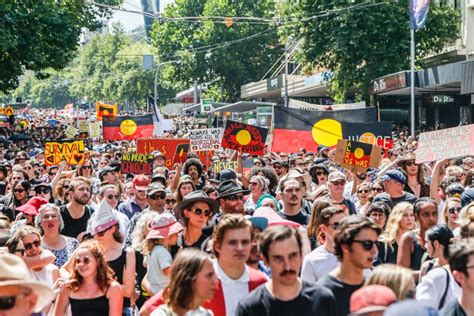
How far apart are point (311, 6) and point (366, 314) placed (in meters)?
38.7

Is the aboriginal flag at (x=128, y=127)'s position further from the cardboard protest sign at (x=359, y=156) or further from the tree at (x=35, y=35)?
the cardboard protest sign at (x=359, y=156)

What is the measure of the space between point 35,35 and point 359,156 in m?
18.5

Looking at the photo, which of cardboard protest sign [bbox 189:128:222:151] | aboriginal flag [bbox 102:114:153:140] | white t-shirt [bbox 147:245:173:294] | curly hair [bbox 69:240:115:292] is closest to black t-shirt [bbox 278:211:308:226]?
white t-shirt [bbox 147:245:173:294]

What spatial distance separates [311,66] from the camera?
147 ft

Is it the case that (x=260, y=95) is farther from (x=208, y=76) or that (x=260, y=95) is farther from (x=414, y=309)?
(x=414, y=309)

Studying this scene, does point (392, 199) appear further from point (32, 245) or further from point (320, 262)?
point (32, 245)

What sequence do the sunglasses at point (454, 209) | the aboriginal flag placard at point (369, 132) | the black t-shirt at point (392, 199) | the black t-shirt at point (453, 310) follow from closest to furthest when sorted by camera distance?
the black t-shirt at point (453, 310) → the sunglasses at point (454, 209) → the black t-shirt at point (392, 199) → the aboriginal flag placard at point (369, 132)

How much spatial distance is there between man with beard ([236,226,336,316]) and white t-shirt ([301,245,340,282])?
4.82ft

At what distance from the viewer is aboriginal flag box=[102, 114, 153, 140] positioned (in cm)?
2638

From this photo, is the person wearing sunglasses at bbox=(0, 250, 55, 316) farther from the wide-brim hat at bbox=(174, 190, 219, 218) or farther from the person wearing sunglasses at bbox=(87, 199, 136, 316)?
the wide-brim hat at bbox=(174, 190, 219, 218)

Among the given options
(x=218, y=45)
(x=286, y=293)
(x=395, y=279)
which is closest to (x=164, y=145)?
(x=286, y=293)

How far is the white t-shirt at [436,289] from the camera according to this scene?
6.26 metres

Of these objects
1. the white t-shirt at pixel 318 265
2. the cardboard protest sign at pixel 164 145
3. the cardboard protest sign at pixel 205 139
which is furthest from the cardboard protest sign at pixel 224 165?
the white t-shirt at pixel 318 265

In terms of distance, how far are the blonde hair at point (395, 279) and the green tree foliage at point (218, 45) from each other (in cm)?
6347
